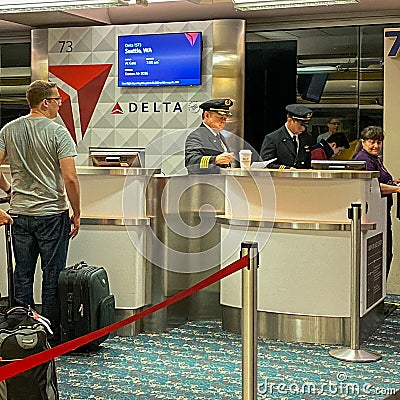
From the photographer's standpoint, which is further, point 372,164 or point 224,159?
point 372,164

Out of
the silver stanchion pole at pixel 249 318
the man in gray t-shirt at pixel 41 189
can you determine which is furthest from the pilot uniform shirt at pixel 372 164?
the silver stanchion pole at pixel 249 318

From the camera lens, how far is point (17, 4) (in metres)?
7.77

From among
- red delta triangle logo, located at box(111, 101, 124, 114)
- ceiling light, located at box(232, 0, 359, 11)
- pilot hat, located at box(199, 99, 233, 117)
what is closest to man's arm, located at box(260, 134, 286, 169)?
pilot hat, located at box(199, 99, 233, 117)

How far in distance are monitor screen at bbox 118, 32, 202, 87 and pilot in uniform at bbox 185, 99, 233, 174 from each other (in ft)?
7.45

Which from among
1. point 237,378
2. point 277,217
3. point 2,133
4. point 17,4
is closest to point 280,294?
point 277,217

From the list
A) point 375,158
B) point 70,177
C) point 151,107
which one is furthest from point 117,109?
point 70,177

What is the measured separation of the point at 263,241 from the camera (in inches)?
250

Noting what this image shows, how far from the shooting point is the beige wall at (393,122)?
29.0 feet

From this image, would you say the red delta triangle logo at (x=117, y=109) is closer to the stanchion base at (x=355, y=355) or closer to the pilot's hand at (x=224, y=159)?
the pilot's hand at (x=224, y=159)

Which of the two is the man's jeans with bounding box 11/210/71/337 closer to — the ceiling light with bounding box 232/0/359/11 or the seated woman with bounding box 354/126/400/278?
the ceiling light with bounding box 232/0/359/11

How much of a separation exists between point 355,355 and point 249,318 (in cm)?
249

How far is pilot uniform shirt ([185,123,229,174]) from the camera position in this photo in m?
6.91

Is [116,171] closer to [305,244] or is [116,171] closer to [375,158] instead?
[305,244]

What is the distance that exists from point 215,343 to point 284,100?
3.98 meters
